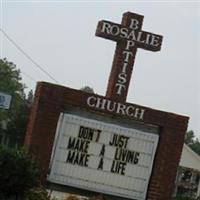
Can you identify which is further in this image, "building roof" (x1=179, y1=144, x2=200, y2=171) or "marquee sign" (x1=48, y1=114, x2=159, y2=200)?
"building roof" (x1=179, y1=144, x2=200, y2=171)

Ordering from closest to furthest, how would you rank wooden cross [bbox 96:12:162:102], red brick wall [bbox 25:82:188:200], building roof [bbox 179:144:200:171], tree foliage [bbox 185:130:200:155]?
red brick wall [bbox 25:82:188:200] < wooden cross [bbox 96:12:162:102] < building roof [bbox 179:144:200:171] < tree foliage [bbox 185:130:200:155]

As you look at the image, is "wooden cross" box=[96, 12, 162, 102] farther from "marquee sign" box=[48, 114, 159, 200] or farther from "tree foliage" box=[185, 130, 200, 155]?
"tree foliage" box=[185, 130, 200, 155]

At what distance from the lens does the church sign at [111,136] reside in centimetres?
1902

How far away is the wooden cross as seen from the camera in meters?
19.5

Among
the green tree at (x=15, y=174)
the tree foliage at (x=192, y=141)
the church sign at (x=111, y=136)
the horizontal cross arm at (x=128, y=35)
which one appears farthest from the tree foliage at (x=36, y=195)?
the tree foliage at (x=192, y=141)

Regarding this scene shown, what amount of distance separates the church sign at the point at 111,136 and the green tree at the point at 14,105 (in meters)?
A: 38.2

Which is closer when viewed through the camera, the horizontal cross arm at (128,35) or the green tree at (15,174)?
the green tree at (15,174)

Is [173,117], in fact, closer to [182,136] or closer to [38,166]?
[182,136]

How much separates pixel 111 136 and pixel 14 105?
5036 centimetres

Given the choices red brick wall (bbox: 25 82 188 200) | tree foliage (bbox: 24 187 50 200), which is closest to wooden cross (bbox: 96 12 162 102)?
red brick wall (bbox: 25 82 188 200)

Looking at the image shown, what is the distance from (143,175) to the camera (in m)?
19.8

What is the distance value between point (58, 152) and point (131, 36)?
3.60m

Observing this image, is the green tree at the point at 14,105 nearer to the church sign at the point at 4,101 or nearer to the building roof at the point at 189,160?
the building roof at the point at 189,160

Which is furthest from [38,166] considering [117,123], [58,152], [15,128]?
[15,128]
